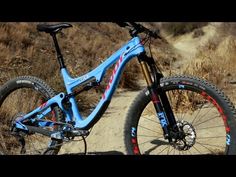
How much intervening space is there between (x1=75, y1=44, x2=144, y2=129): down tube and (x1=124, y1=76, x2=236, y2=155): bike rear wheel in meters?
0.26

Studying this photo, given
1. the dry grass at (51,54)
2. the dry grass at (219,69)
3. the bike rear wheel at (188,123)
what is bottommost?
the bike rear wheel at (188,123)

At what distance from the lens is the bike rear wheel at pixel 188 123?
3771 mm

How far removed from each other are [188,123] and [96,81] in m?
0.92

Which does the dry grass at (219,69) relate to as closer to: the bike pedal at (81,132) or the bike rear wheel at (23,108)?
the bike rear wheel at (23,108)

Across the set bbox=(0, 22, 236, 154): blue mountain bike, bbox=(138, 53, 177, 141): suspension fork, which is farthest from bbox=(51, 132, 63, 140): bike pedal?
bbox=(138, 53, 177, 141): suspension fork

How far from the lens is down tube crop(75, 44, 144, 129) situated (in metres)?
Result: 4.11

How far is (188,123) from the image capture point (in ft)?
13.0

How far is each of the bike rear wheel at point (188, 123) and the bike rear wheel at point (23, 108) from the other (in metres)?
0.85

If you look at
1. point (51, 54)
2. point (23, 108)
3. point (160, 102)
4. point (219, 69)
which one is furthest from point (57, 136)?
point (51, 54)

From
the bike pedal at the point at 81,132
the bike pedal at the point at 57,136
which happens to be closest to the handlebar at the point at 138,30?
the bike pedal at the point at 81,132

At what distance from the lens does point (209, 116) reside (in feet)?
19.4

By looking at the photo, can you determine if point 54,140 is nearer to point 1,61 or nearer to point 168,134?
point 168,134

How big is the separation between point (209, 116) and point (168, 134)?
82.1 inches
